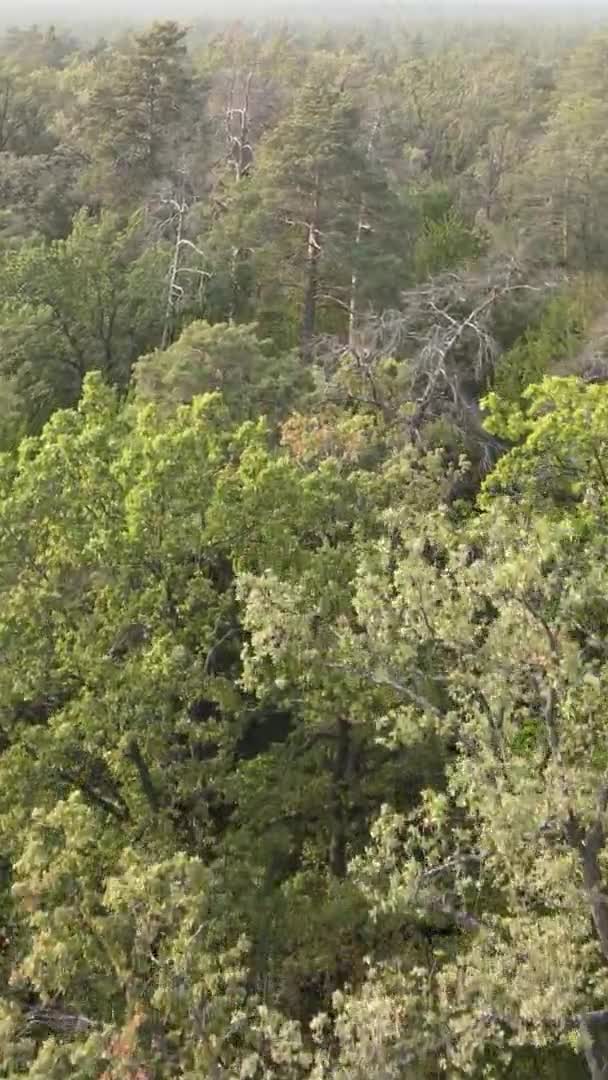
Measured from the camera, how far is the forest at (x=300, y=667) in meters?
9.95

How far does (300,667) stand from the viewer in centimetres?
1246

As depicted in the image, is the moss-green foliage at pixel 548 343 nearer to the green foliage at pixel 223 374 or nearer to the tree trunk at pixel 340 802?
the green foliage at pixel 223 374

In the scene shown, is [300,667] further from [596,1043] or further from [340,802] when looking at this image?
[596,1043]

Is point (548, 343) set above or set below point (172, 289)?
below

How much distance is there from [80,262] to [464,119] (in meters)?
22.8

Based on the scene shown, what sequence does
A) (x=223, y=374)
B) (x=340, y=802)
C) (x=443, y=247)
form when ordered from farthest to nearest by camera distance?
(x=443, y=247) < (x=223, y=374) < (x=340, y=802)

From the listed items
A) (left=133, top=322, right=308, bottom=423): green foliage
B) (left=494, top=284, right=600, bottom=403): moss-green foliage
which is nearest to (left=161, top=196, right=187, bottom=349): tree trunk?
(left=133, top=322, right=308, bottom=423): green foliage

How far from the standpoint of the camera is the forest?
32.7 ft

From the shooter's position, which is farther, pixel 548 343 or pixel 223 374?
→ pixel 548 343

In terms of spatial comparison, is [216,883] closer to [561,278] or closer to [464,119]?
[561,278]

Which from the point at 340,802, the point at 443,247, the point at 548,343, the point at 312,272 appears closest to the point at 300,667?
the point at 340,802

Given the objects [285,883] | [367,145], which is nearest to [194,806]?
[285,883]

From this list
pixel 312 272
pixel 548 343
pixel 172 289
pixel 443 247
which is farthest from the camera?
pixel 443 247

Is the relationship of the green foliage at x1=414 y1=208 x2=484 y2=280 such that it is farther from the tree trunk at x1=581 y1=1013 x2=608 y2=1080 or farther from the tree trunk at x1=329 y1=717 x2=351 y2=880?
the tree trunk at x1=581 y1=1013 x2=608 y2=1080
